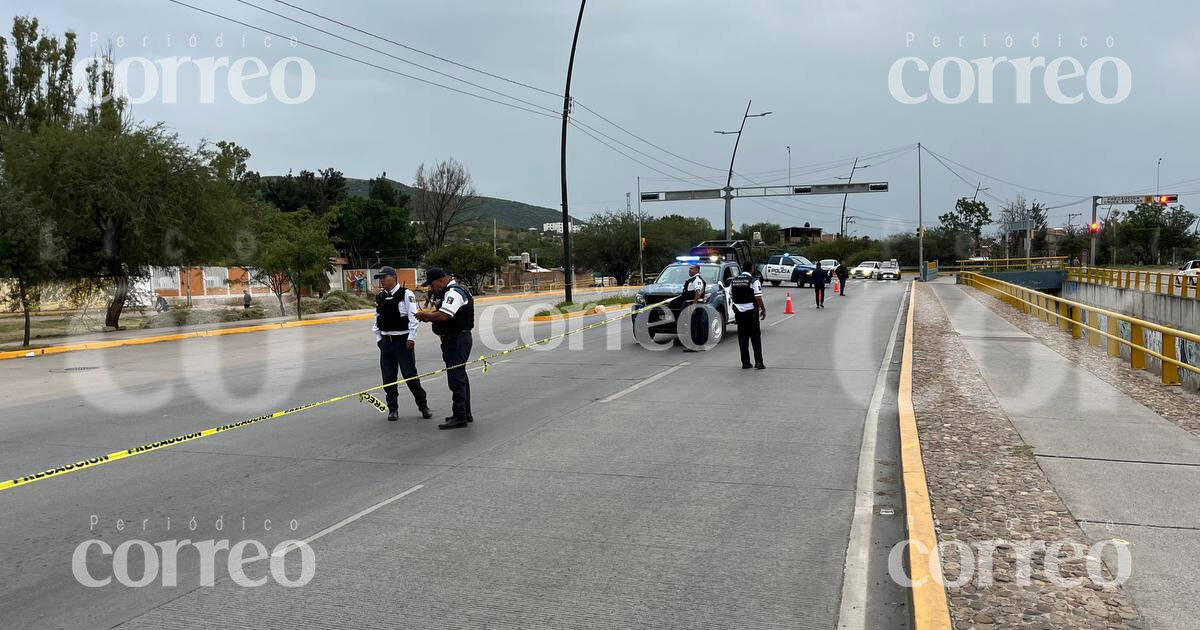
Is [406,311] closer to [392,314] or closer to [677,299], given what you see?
[392,314]

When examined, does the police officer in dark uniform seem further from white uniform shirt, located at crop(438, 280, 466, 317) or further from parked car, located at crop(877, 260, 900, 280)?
parked car, located at crop(877, 260, 900, 280)

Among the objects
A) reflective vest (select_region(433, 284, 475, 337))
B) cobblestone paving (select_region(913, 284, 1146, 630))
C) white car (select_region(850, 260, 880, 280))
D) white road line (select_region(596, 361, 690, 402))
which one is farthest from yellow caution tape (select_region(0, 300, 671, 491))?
white car (select_region(850, 260, 880, 280))

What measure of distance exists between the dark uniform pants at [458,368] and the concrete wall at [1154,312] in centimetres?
1003

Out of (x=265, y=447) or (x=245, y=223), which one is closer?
(x=265, y=447)

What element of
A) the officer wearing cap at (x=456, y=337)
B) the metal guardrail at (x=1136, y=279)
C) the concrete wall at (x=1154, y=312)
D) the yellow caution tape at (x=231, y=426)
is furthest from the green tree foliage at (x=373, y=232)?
the officer wearing cap at (x=456, y=337)

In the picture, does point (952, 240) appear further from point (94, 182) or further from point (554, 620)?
point (554, 620)

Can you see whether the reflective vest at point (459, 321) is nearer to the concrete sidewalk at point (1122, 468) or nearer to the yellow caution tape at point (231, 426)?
the yellow caution tape at point (231, 426)

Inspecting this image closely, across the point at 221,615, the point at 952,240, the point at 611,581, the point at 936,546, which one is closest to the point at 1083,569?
the point at 936,546

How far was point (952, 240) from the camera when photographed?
11350 cm

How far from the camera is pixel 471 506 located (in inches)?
263

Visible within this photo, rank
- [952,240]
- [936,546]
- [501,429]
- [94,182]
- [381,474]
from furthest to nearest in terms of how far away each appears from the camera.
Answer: [952,240] → [94,182] → [501,429] → [381,474] → [936,546]

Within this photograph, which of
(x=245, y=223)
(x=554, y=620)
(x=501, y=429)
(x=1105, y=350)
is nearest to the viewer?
(x=554, y=620)

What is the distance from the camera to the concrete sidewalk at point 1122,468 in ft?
15.9

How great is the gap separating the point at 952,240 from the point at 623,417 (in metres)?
113
